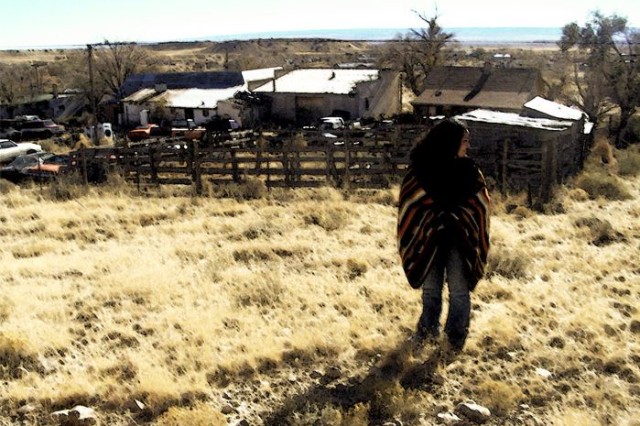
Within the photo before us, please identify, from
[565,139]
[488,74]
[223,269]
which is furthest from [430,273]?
[488,74]

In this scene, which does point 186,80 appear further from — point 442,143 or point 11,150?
point 442,143

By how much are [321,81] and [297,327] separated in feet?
127

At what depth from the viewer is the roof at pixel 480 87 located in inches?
1430

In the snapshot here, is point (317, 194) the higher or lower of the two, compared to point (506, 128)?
lower

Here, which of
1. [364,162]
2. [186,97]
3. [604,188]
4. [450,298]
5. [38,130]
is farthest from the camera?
[186,97]

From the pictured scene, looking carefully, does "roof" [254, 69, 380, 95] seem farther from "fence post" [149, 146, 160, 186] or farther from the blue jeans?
the blue jeans

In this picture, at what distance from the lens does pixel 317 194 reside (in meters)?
15.4

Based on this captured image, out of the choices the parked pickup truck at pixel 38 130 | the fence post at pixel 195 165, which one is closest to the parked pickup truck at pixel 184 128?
the parked pickup truck at pixel 38 130

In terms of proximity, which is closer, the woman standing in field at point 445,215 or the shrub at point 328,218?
the woman standing in field at point 445,215

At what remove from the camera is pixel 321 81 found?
144 ft

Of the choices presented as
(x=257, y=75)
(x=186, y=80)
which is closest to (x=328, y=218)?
(x=257, y=75)

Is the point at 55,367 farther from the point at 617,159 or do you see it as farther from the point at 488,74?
the point at 488,74

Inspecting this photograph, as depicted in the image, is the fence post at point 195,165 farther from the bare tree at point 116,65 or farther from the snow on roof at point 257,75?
the bare tree at point 116,65

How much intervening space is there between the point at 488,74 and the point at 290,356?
36.2m
